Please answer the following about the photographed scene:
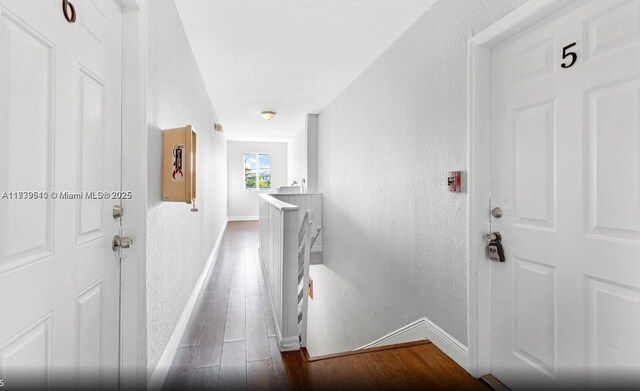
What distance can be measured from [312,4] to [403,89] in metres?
1.02

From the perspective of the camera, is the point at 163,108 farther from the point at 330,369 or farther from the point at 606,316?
the point at 606,316

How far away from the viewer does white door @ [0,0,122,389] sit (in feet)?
2.58

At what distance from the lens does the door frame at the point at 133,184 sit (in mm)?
1389

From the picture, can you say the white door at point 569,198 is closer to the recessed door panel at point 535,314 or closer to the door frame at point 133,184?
the recessed door panel at point 535,314

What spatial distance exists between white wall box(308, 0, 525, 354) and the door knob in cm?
188

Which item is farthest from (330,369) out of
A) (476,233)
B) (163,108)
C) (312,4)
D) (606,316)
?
(312,4)

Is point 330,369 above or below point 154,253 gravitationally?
below

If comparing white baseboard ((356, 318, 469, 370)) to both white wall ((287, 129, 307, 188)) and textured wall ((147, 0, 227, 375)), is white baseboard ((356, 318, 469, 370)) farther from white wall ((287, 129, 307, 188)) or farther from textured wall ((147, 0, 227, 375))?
white wall ((287, 129, 307, 188))

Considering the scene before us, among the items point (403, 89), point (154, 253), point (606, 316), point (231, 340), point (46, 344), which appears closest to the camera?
point (46, 344)

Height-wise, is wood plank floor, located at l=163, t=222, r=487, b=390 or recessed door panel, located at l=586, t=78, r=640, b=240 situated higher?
recessed door panel, located at l=586, t=78, r=640, b=240

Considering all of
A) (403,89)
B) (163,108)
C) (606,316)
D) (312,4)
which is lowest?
(606,316)

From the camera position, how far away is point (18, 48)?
798 mm

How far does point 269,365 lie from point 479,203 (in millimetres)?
1624

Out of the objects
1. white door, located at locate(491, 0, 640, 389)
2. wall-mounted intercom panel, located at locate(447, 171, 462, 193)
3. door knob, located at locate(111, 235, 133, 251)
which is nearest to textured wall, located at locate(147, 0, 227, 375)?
door knob, located at locate(111, 235, 133, 251)
